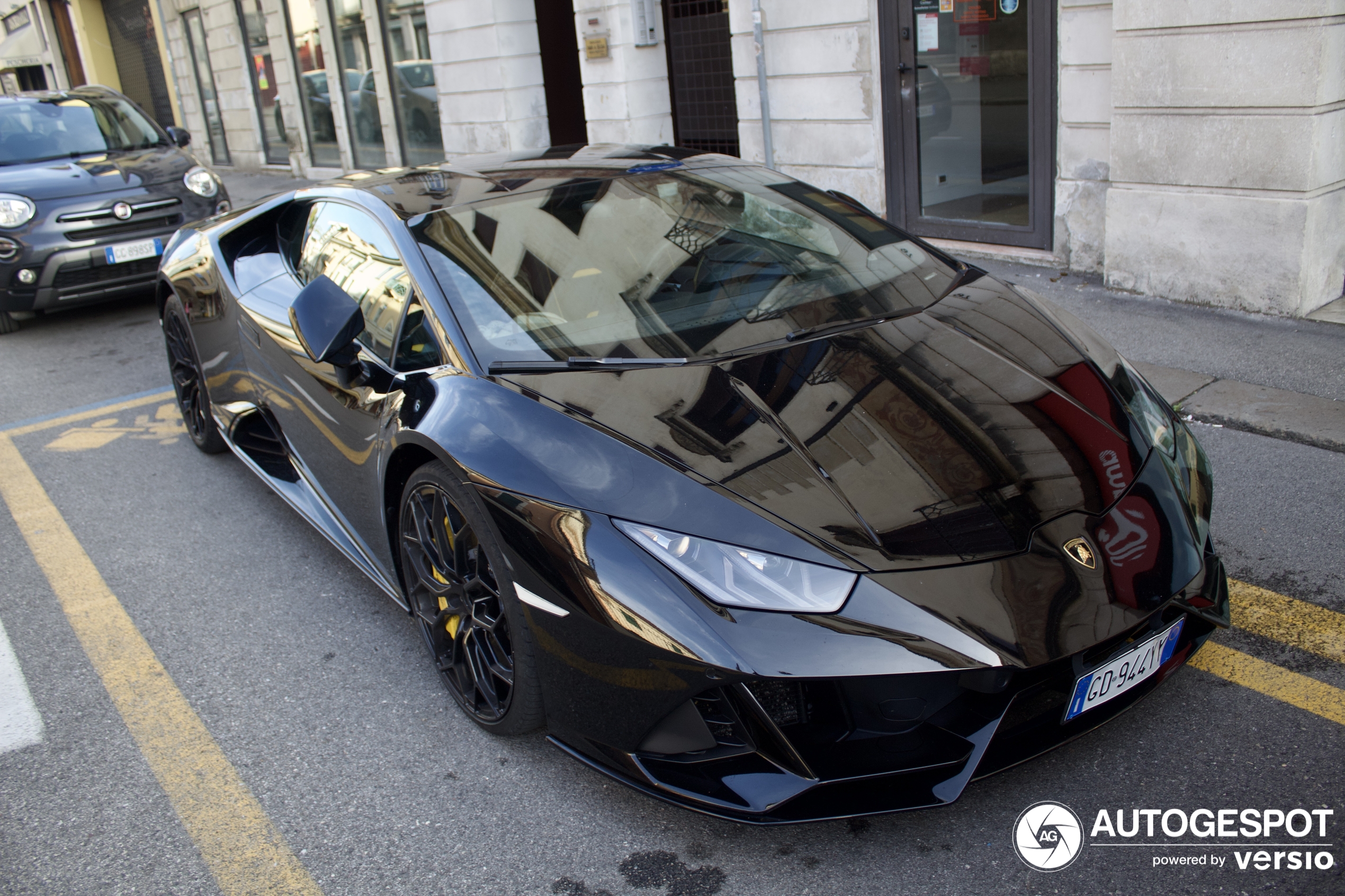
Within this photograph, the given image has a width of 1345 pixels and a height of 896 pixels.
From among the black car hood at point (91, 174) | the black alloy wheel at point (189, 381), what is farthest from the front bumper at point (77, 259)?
the black alloy wheel at point (189, 381)

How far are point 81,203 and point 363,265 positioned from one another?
18.5 feet

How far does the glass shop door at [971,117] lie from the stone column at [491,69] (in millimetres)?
5498

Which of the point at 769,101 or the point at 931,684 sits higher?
the point at 769,101

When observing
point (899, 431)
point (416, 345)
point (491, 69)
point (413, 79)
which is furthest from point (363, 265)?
point (413, 79)

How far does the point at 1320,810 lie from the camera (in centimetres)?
203

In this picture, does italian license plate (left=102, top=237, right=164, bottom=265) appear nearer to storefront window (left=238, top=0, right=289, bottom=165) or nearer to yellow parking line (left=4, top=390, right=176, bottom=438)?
yellow parking line (left=4, top=390, right=176, bottom=438)

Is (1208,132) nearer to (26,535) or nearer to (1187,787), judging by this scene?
(1187,787)

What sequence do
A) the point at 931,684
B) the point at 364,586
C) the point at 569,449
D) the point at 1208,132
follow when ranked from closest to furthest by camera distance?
the point at 931,684 → the point at 569,449 → the point at 364,586 → the point at 1208,132

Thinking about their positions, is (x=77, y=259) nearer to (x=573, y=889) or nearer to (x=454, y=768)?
(x=454, y=768)

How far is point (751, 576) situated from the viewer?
76.4 inches

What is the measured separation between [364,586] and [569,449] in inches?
61.6

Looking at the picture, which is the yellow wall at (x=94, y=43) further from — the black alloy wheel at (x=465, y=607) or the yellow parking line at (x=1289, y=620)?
the yellow parking line at (x=1289, y=620)

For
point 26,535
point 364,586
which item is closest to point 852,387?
point 364,586

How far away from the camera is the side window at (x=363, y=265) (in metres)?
2.87
